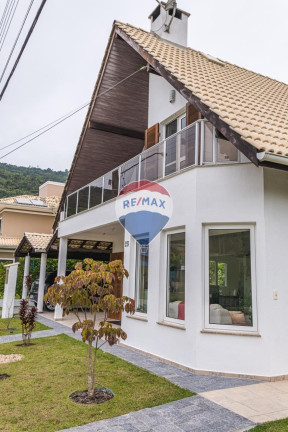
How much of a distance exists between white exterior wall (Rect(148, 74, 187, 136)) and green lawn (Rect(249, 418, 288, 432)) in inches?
293

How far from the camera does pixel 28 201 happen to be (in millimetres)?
26625

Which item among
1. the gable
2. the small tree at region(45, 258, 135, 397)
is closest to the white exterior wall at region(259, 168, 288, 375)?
the small tree at region(45, 258, 135, 397)

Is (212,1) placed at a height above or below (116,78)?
below

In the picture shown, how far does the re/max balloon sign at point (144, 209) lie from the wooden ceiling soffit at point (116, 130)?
2.74 meters

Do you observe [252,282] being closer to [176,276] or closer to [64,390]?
[176,276]

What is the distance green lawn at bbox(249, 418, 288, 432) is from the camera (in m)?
3.89

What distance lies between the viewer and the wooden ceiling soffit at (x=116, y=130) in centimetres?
1105

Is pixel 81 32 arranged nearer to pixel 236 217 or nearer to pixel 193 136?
pixel 193 136

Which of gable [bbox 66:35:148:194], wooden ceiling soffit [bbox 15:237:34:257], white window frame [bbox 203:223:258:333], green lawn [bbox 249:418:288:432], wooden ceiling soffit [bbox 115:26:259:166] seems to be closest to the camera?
green lawn [bbox 249:418:288:432]

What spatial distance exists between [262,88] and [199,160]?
4616mm

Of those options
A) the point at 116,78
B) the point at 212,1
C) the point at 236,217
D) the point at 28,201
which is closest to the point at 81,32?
the point at 212,1

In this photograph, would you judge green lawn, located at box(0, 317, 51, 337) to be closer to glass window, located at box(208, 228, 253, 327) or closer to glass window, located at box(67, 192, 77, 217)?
glass window, located at box(67, 192, 77, 217)

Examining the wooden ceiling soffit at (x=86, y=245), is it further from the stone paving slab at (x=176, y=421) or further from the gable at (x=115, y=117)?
the stone paving slab at (x=176, y=421)

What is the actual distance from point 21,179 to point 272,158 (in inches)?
1411
